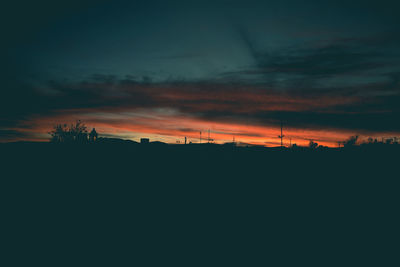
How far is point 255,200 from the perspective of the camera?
28984 mm

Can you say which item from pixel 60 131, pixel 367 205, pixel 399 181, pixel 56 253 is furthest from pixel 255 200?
pixel 60 131

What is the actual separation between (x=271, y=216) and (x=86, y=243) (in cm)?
1597

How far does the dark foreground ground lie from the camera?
1728 centimetres

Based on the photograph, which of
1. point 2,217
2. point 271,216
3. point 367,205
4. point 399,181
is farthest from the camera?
point 399,181

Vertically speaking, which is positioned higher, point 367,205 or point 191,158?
point 191,158

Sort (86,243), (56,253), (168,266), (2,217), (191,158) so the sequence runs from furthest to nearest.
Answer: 1. (191,158)
2. (2,217)
3. (86,243)
4. (56,253)
5. (168,266)

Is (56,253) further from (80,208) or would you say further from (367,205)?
(367,205)

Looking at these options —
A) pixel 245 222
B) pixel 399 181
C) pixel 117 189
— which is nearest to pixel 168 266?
pixel 245 222

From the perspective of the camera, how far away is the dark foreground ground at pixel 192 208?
17281 mm

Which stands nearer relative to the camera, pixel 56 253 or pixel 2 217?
pixel 56 253

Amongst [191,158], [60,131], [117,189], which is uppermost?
[60,131]

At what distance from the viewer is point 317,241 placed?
1953 centimetres

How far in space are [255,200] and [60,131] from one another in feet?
344

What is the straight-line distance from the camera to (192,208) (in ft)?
84.0
